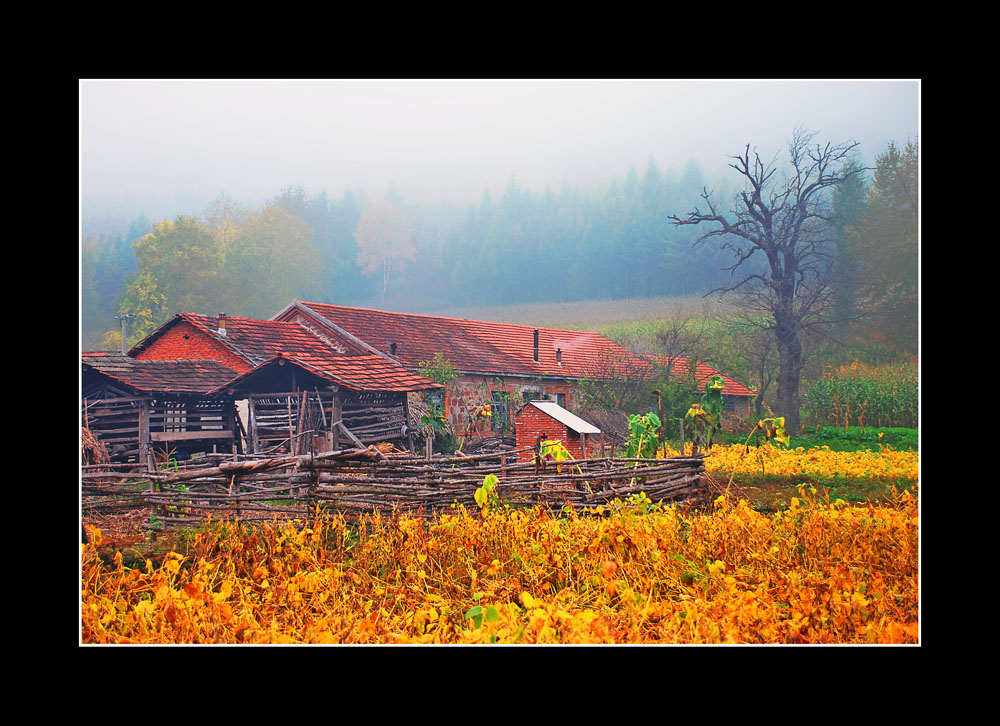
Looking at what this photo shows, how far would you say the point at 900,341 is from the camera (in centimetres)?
525

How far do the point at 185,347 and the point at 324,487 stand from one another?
155 centimetres

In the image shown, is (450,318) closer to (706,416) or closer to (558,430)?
(558,430)

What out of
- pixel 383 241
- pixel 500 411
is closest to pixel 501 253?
pixel 383 241

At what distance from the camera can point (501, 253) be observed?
6270mm

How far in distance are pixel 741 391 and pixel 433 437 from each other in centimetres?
267

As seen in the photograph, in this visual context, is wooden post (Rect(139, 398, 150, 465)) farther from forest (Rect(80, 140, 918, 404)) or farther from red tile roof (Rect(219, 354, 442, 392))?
red tile roof (Rect(219, 354, 442, 392))

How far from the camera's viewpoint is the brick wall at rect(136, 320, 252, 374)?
5.72 m

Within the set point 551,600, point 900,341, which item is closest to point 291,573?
point 551,600

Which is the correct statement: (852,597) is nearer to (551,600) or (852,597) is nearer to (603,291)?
(551,600)

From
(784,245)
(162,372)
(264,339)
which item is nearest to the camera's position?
(784,245)

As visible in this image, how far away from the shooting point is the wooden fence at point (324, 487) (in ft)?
18.1

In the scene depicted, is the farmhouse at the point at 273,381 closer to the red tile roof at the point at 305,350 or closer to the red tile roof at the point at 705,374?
the red tile roof at the point at 305,350

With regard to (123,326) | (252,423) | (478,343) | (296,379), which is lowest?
(252,423)

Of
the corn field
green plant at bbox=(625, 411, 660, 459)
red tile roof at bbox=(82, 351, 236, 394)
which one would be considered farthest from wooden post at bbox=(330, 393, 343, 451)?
the corn field
